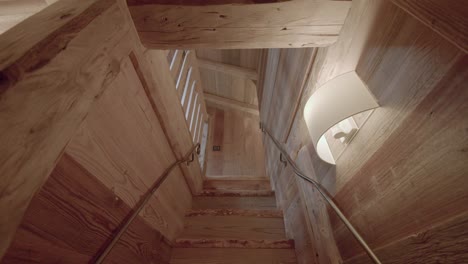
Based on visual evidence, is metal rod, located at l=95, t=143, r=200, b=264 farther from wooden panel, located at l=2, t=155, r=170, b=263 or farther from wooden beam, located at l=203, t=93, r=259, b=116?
wooden beam, located at l=203, t=93, r=259, b=116

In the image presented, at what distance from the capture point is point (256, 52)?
3230 millimetres

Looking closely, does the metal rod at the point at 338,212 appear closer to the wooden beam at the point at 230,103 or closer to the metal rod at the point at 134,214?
the metal rod at the point at 134,214

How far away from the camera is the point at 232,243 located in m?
1.70

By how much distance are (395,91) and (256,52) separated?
109 inches

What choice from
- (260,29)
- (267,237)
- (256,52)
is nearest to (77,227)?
(260,29)

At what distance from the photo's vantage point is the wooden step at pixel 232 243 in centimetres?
168

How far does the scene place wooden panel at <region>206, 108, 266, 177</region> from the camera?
449cm

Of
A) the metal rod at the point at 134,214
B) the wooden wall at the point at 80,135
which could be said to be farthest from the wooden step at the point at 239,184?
the wooden wall at the point at 80,135

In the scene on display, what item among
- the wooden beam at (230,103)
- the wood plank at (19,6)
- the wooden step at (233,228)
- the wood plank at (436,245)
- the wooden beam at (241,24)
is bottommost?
the wood plank at (436,245)

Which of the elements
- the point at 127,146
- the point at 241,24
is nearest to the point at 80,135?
the point at 127,146

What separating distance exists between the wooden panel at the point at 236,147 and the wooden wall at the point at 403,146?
10.8ft

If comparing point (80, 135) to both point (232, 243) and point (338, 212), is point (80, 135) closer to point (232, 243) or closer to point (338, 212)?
point (338, 212)

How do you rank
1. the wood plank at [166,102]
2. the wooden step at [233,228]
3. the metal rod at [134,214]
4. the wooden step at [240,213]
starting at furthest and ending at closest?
the wooden step at [240,213] < the wooden step at [233,228] < the wood plank at [166,102] < the metal rod at [134,214]

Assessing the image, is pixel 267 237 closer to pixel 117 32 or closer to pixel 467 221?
pixel 467 221
